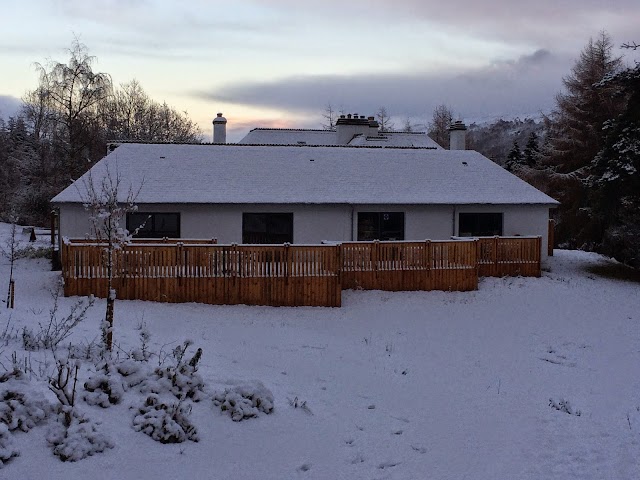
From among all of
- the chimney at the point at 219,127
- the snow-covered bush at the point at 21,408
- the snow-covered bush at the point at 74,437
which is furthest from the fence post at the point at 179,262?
the chimney at the point at 219,127

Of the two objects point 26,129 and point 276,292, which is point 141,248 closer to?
point 276,292

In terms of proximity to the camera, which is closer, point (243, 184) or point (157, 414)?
point (157, 414)

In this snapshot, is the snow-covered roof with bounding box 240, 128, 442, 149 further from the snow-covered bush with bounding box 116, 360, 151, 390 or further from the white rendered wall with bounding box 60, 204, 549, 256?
the snow-covered bush with bounding box 116, 360, 151, 390

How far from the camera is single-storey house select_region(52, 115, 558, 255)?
20859 mm

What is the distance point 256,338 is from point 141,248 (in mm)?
5097

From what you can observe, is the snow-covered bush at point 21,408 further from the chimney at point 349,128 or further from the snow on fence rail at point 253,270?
the chimney at point 349,128

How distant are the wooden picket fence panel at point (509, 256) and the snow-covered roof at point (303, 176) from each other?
2.61 m

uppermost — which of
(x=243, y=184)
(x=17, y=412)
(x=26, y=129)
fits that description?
(x=26, y=129)

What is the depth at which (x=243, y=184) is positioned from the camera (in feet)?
72.1

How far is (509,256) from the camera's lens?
20.5 m

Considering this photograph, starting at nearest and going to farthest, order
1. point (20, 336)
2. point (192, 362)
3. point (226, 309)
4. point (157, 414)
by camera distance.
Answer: point (157, 414)
point (192, 362)
point (20, 336)
point (226, 309)

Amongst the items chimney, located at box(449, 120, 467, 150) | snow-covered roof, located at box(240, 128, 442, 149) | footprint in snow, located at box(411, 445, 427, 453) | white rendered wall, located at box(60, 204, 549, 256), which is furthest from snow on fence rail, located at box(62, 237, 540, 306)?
snow-covered roof, located at box(240, 128, 442, 149)

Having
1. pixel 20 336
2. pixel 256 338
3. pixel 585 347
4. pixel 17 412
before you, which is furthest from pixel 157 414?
pixel 585 347

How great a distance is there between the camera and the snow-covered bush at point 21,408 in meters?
6.13
